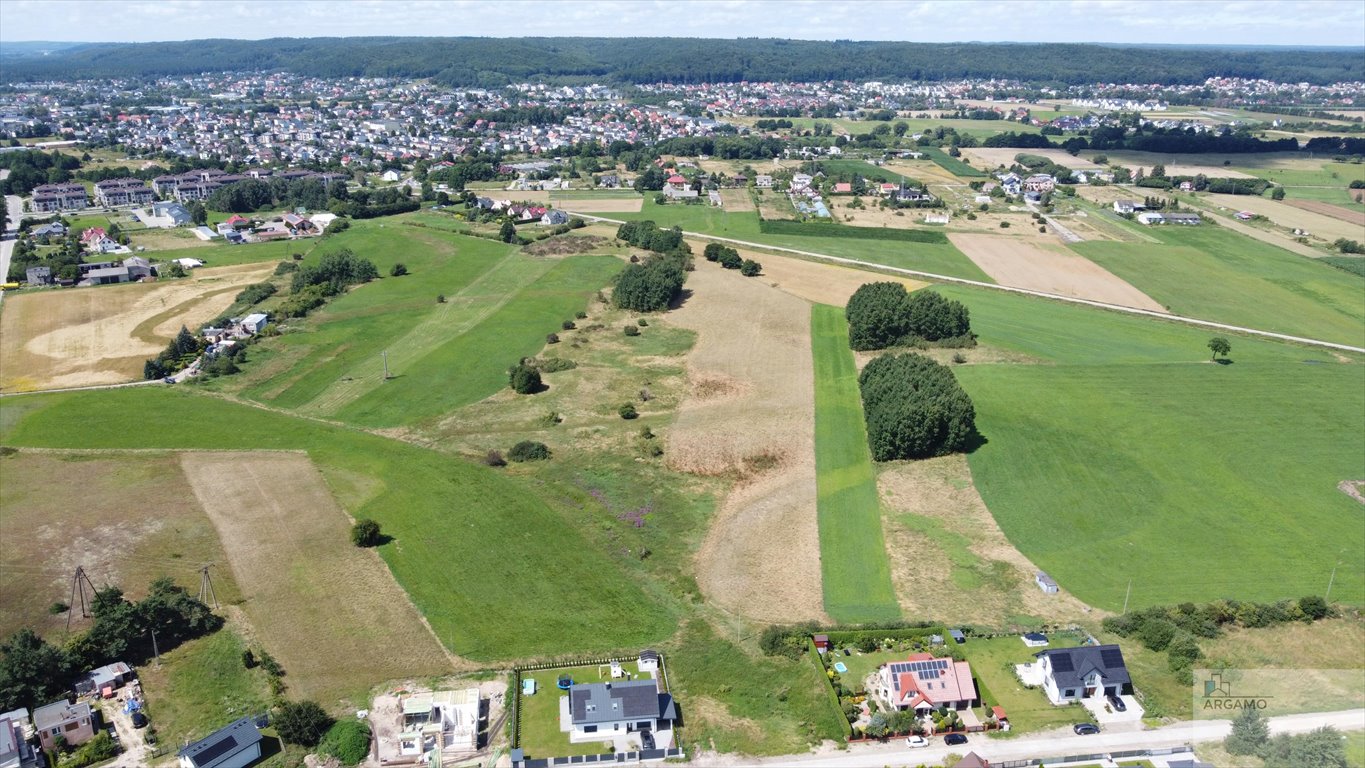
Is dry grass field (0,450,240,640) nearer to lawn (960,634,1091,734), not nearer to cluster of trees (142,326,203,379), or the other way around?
cluster of trees (142,326,203,379)

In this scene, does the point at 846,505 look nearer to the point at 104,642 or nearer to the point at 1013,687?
the point at 1013,687

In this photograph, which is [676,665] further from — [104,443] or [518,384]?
[104,443]

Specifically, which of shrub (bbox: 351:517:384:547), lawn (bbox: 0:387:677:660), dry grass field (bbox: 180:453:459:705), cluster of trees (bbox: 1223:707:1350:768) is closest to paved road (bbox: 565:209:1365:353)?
cluster of trees (bbox: 1223:707:1350:768)

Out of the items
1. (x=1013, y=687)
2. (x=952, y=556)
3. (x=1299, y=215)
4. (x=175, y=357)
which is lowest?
(x=1013, y=687)

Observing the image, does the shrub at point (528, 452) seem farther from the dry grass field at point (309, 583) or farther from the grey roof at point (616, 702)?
the grey roof at point (616, 702)

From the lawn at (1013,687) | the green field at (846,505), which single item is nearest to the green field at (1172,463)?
the lawn at (1013,687)

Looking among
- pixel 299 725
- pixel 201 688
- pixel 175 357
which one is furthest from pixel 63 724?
pixel 175 357
